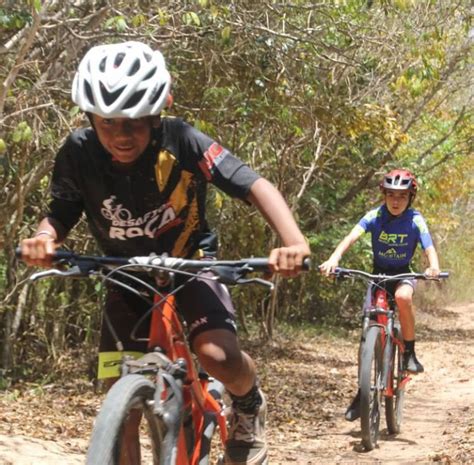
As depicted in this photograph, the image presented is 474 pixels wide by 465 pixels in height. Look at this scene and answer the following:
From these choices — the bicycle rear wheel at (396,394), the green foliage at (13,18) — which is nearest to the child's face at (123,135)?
the green foliage at (13,18)

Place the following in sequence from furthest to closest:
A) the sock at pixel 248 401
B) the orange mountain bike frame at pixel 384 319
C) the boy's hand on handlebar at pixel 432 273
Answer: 1. the orange mountain bike frame at pixel 384 319
2. the boy's hand on handlebar at pixel 432 273
3. the sock at pixel 248 401

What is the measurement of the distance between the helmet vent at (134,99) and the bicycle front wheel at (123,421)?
99 centimetres

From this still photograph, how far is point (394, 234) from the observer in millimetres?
8453

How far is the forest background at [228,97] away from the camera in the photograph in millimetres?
8070

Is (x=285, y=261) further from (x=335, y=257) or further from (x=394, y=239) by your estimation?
(x=394, y=239)

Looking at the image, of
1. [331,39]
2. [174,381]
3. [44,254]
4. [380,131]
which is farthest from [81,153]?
[380,131]

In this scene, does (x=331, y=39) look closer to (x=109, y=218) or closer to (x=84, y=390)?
(x=84, y=390)

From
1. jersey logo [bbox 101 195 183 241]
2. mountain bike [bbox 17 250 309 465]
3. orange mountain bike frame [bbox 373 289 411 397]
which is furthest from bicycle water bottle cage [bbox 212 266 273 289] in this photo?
orange mountain bike frame [bbox 373 289 411 397]

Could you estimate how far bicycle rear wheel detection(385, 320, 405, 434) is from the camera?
820 cm

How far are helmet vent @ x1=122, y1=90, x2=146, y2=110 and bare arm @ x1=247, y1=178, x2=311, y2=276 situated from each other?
565 mm

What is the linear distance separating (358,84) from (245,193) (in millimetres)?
9268

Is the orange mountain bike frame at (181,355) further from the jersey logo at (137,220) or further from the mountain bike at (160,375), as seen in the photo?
the jersey logo at (137,220)

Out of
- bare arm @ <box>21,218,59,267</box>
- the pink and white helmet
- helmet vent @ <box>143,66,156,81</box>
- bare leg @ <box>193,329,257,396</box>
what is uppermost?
the pink and white helmet

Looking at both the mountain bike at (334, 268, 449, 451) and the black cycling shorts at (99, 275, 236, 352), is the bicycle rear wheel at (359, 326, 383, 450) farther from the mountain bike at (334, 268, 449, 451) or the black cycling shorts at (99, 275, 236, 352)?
the black cycling shorts at (99, 275, 236, 352)
